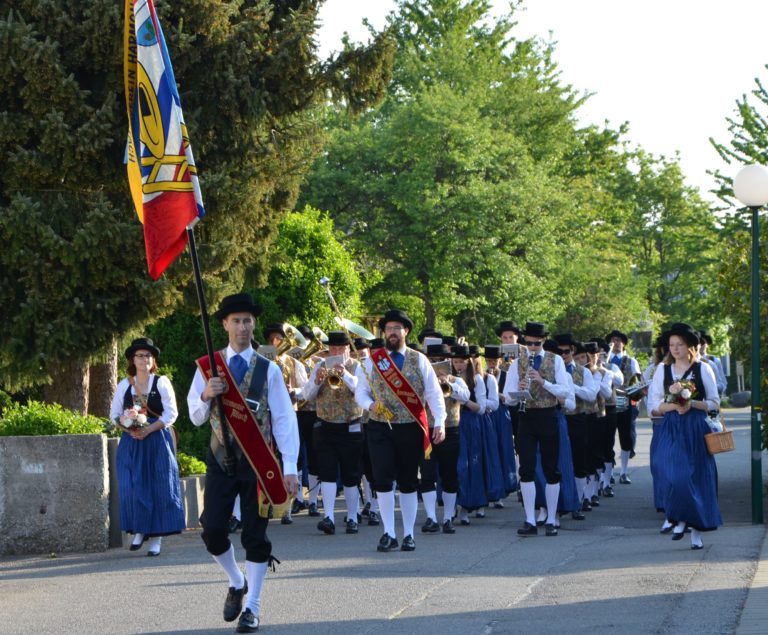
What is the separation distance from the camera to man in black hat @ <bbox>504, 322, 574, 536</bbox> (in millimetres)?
13602

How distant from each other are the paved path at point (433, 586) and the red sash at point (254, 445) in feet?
2.75

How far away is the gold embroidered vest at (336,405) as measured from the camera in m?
14.3

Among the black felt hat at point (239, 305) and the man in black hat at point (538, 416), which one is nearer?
the black felt hat at point (239, 305)

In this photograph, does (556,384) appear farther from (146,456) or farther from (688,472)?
(146,456)

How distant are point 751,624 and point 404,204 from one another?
33227 mm

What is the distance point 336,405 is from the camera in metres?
14.4

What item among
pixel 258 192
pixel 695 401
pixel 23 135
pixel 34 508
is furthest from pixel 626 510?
pixel 23 135

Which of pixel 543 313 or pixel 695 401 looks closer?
pixel 695 401

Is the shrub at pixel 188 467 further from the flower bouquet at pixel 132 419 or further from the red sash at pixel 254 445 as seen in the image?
the red sash at pixel 254 445

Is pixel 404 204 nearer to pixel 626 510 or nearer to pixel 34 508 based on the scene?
pixel 626 510

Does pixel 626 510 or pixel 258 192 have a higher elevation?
pixel 258 192

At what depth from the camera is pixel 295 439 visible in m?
8.48

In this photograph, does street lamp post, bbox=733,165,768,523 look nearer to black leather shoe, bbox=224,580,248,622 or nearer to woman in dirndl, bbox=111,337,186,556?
woman in dirndl, bbox=111,337,186,556

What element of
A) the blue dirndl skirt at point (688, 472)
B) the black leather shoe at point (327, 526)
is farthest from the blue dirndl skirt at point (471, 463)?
the blue dirndl skirt at point (688, 472)
